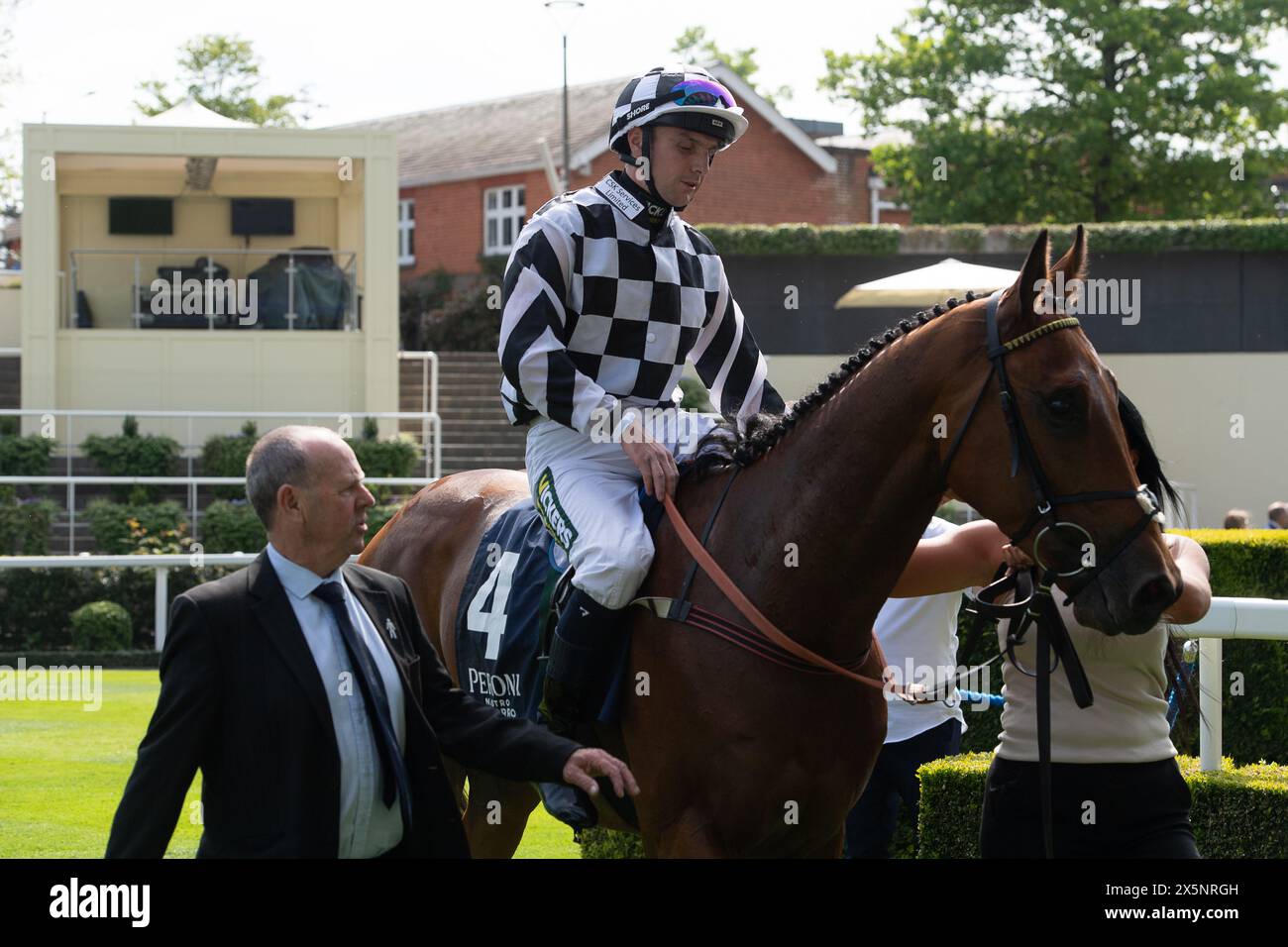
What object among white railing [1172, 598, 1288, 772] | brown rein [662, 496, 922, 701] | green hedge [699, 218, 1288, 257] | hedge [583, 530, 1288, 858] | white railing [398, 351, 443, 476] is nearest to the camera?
brown rein [662, 496, 922, 701]

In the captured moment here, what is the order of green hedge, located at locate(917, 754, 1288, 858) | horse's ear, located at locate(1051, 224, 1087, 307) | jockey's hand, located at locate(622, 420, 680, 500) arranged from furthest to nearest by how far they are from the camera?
green hedge, located at locate(917, 754, 1288, 858)
jockey's hand, located at locate(622, 420, 680, 500)
horse's ear, located at locate(1051, 224, 1087, 307)

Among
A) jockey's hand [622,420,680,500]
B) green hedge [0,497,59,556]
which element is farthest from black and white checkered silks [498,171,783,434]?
green hedge [0,497,59,556]

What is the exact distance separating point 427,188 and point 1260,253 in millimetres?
17593

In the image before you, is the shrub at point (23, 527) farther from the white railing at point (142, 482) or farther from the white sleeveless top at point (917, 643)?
the white sleeveless top at point (917, 643)

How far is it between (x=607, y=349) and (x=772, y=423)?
473mm

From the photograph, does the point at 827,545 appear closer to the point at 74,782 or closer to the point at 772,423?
the point at 772,423

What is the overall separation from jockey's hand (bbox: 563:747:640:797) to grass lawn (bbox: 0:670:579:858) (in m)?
1.92

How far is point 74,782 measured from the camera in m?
6.98

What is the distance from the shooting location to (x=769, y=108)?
99.7 feet

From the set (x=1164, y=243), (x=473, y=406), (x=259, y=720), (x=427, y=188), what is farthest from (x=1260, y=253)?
(x=259, y=720)

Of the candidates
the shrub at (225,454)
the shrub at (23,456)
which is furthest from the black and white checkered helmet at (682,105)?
the shrub at (23,456)

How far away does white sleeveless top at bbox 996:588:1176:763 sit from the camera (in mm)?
3264

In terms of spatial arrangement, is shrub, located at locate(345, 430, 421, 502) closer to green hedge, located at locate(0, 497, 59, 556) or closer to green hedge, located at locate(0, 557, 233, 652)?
green hedge, located at locate(0, 497, 59, 556)

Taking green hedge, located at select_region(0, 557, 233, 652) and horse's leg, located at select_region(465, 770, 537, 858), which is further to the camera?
green hedge, located at select_region(0, 557, 233, 652)
